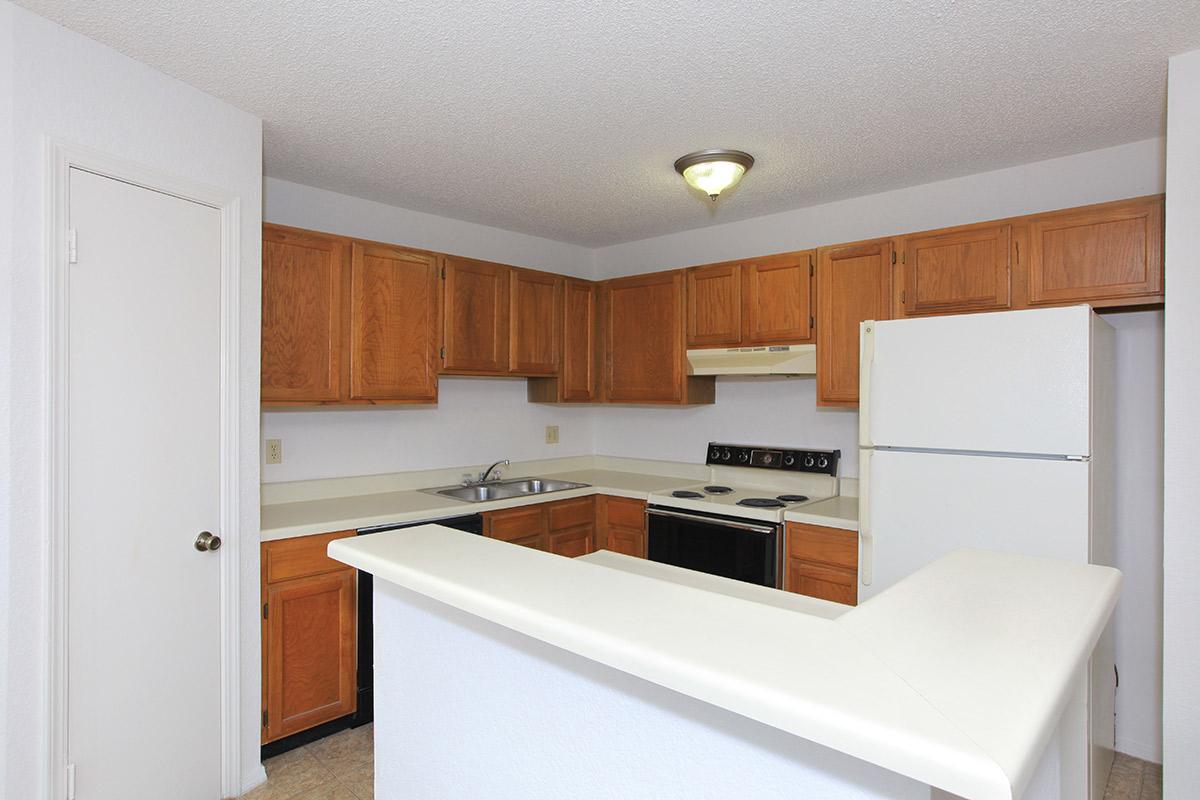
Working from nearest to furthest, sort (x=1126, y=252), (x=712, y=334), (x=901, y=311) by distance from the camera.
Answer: (x=1126, y=252) → (x=901, y=311) → (x=712, y=334)

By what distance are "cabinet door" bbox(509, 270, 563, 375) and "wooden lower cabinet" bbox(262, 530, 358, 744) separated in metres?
1.45

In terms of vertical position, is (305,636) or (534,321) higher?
(534,321)

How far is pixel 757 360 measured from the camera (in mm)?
3357

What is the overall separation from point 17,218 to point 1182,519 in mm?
3422

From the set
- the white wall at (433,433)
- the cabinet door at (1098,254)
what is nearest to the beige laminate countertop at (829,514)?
the cabinet door at (1098,254)

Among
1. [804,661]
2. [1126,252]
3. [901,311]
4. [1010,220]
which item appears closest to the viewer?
[804,661]

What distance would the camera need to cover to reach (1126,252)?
2348mm

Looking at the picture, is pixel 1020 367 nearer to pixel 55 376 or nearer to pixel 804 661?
pixel 804 661

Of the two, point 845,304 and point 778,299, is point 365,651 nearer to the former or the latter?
point 778,299

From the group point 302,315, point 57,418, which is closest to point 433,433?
point 302,315

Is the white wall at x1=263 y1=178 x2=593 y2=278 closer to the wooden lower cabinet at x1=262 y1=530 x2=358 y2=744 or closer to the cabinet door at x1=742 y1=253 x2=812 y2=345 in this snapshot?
the cabinet door at x1=742 y1=253 x2=812 y2=345

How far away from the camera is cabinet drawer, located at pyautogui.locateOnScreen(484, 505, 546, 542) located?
313 centimetres

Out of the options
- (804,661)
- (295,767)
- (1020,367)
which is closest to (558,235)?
(1020,367)

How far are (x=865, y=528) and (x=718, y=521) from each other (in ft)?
2.48
